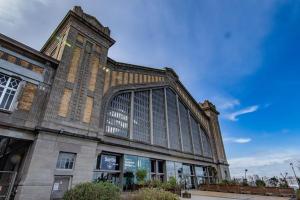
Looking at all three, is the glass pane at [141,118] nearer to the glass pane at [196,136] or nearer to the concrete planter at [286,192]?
the glass pane at [196,136]

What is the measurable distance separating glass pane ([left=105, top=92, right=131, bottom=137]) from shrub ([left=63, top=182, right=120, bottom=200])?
25.9ft

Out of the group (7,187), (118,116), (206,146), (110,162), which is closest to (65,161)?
(7,187)

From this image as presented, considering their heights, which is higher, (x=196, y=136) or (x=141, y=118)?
(x=196, y=136)

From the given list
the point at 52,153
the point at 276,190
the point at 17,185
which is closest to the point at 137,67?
the point at 52,153

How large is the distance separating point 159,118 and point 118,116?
7488mm

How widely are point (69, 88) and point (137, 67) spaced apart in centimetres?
1037

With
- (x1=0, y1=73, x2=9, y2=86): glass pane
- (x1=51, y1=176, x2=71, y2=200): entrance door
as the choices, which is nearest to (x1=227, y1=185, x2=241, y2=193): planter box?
(x1=51, y1=176, x2=71, y2=200): entrance door

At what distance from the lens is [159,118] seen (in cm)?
2372

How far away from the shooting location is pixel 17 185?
9773 millimetres

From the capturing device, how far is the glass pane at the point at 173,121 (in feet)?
80.3

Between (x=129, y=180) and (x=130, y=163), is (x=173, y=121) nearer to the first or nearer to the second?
(x=130, y=163)

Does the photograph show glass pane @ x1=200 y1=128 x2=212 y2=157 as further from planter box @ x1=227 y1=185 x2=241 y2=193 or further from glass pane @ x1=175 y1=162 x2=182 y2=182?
planter box @ x1=227 y1=185 x2=241 y2=193

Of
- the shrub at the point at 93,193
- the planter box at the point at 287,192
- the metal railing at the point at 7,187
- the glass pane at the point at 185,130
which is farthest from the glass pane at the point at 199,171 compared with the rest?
the metal railing at the point at 7,187

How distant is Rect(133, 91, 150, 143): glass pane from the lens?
19447 mm
